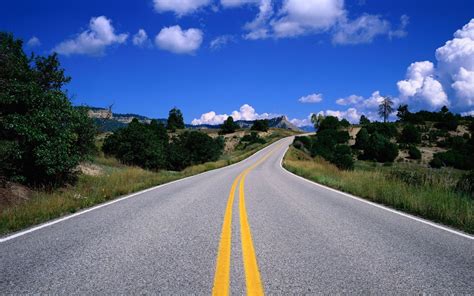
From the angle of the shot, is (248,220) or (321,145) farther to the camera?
(321,145)

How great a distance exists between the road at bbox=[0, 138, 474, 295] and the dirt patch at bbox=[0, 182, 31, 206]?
432 cm

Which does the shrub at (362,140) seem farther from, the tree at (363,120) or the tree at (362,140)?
the tree at (363,120)

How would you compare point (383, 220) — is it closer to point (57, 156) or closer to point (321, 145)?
point (57, 156)

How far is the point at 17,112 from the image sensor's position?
11352 millimetres

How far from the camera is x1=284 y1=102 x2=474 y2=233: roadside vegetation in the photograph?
807 cm

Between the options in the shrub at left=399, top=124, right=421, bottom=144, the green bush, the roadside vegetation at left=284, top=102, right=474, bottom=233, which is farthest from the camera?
the shrub at left=399, top=124, right=421, bottom=144

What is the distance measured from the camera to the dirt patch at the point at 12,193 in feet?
30.2

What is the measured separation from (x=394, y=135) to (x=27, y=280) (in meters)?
85.1

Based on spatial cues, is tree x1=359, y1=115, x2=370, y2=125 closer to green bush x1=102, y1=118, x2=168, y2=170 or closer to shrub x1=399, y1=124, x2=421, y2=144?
shrub x1=399, y1=124, x2=421, y2=144

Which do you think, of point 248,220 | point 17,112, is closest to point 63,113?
point 17,112

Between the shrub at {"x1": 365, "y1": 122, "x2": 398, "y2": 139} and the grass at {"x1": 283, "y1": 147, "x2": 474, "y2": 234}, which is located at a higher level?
the shrub at {"x1": 365, "y1": 122, "x2": 398, "y2": 139}

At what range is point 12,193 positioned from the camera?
9875 mm

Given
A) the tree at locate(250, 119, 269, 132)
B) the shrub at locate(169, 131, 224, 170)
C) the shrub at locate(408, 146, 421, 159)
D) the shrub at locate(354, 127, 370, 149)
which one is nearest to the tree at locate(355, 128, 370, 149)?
the shrub at locate(354, 127, 370, 149)

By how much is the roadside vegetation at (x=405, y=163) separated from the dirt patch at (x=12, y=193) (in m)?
11.6
